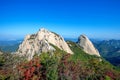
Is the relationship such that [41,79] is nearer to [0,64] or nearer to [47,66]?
[47,66]

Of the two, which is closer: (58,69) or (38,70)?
(58,69)

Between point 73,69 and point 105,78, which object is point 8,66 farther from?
point 105,78

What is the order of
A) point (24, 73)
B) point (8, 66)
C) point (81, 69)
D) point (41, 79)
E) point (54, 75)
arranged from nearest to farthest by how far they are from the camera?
point (54, 75), point (41, 79), point (24, 73), point (81, 69), point (8, 66)

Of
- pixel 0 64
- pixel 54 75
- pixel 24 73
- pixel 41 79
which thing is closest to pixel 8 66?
pixel 0 64

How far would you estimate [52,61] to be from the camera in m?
153

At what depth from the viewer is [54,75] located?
138500mm

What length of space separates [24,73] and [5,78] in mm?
22551

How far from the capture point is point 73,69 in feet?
544

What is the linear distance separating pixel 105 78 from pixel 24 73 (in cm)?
5335

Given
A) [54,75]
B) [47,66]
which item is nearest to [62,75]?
[54,75]

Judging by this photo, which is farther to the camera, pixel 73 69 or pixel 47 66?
pixel 73 69

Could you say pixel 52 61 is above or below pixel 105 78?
above

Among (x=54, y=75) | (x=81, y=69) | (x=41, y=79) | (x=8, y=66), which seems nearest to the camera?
(x=54, y=75)

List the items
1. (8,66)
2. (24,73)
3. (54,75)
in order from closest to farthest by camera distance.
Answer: (54,75), (24,73), (8,66)
